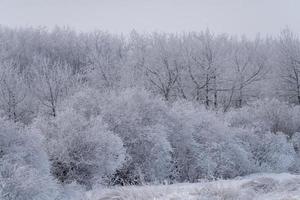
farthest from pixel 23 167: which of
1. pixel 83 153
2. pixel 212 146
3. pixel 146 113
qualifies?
pixel 212 146

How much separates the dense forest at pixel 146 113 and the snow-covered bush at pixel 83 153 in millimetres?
46

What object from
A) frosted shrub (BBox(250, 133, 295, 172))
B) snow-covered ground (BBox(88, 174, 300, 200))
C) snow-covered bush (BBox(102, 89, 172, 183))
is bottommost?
frosted shrub (BBox(250, 133, 295, 172))

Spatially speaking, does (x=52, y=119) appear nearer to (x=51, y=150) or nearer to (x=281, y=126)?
(x=51, y=150)

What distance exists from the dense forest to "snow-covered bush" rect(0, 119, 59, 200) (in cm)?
4

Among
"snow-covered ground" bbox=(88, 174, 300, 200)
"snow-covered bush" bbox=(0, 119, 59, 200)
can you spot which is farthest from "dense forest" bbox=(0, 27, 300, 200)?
"snow-covered ground" bbox=(88, 174, 300, 200)

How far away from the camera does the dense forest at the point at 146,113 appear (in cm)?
2073

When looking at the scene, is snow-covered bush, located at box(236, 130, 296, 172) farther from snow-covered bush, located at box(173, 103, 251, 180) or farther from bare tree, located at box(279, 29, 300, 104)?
bare tree, located at box(279, 29, 300, 104)

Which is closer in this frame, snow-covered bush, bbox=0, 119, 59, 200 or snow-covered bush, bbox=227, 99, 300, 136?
snow-covered bush, bbox=0, 119, 59, 200

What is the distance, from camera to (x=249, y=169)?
88.6ft

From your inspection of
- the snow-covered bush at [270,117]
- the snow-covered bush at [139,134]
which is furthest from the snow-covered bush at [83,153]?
the snow-covered bush at [270,117]

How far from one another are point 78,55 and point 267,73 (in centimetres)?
2298

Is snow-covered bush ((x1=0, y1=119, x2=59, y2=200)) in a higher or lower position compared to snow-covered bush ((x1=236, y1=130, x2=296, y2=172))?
higher

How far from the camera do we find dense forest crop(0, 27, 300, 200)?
20734 millimetres

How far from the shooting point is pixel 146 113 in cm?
2688
